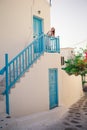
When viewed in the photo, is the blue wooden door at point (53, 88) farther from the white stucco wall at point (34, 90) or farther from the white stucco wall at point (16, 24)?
the white stucco wall at point (16, 24)

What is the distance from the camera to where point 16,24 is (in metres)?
10.8

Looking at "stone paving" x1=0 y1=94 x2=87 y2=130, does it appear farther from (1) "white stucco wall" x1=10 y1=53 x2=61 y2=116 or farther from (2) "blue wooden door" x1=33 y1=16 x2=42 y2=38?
(2) "blue wooden door" x1=33 y1=16 x2=42 y2=38

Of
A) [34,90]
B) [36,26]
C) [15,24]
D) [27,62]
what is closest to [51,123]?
[34,90]

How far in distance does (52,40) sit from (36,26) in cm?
197

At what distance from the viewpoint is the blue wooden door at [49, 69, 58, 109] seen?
11.2 meters

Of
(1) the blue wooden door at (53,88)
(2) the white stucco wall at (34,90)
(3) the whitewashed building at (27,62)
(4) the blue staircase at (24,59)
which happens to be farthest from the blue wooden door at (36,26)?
(1) the blue wooden door at (53,88)

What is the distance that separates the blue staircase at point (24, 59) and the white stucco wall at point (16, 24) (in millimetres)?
878

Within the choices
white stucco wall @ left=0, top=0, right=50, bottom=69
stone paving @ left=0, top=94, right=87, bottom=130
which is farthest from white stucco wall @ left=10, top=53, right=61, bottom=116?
white stucco wall @ left=0, top=0, right=50, bottom=69

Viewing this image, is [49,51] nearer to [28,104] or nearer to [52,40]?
[52,40]

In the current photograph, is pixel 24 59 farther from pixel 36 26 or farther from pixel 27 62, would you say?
pixel 36 26

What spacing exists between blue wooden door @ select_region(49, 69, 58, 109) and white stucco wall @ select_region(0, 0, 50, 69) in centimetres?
217

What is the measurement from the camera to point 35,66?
965cm

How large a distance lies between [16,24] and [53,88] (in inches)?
155

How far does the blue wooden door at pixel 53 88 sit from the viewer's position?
11164 millimetres
